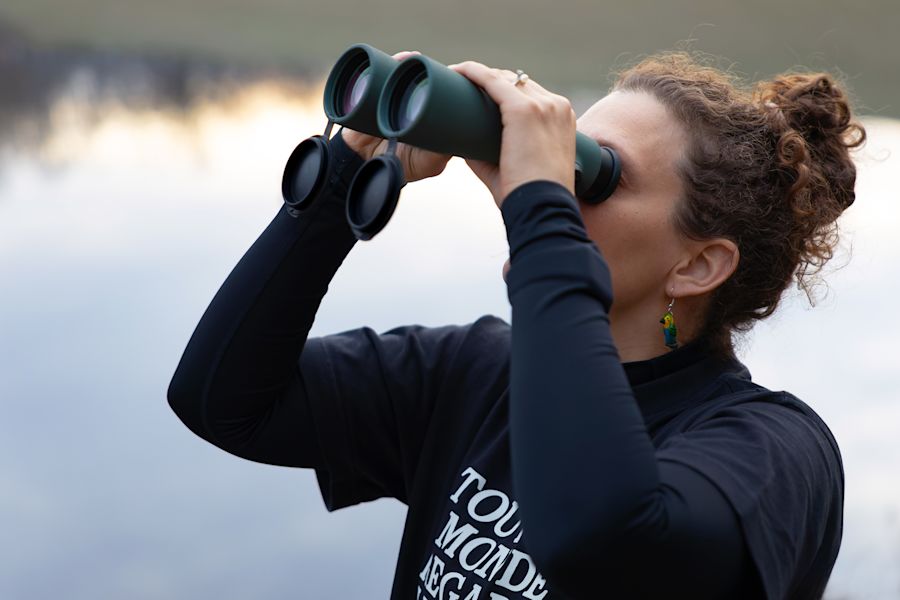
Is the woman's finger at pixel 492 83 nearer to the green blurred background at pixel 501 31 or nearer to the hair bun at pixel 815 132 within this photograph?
the hair bun at pixel 815 132

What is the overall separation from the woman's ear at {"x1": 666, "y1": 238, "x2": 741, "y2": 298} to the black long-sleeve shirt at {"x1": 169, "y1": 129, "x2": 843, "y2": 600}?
Result: 0.07 metres

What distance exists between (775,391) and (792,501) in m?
0.15

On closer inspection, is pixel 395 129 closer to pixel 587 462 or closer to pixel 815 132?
pixel 587 462

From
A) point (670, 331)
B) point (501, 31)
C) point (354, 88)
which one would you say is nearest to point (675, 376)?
point (670, 331)

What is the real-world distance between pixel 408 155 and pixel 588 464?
0.48 m

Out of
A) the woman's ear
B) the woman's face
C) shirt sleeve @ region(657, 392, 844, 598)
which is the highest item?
the woman's face

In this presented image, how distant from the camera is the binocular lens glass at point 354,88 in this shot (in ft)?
2.96

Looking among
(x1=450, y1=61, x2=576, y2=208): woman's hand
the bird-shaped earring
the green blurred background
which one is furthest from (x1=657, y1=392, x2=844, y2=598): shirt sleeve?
the green blurred background

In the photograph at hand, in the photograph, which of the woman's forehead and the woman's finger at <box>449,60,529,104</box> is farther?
the woman's forehead

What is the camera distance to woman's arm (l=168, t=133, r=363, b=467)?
1.07 m

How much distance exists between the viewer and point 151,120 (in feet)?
7.64

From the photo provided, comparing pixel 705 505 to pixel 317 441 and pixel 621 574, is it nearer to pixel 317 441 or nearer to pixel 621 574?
pixel 621 574

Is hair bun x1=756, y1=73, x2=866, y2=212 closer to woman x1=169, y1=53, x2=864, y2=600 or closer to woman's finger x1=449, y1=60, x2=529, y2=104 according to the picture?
woman x1=169, y1=53, x2=864, y2=600

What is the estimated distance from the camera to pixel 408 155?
1.07 meters
